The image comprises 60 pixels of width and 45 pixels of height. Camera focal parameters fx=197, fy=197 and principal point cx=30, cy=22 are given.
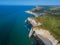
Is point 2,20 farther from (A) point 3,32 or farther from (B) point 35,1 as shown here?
(B) point 35,1

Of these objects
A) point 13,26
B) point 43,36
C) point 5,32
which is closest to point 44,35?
point 43,36

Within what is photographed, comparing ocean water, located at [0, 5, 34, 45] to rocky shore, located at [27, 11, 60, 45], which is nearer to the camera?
rocky shore, located at [27, 11, 60, 45]

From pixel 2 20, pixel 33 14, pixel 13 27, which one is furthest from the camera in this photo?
pixel 33 14

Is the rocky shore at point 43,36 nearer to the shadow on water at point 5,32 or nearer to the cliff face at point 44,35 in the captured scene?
the cliff face at point 44,35

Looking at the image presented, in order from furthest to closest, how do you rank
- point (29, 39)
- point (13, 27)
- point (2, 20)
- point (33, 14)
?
point (33, 14) < point (2, 20) < point (13, 27) < point (29, 39)

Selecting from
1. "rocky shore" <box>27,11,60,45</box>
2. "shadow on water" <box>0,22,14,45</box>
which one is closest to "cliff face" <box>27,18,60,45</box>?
"rocky shore" <box>27,11,60,45</box>

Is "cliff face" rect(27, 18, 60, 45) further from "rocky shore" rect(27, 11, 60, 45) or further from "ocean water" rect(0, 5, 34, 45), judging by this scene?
"ocean water" rect(0, 5, 34, 45)

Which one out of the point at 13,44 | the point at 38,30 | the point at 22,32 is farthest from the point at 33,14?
the point at 13,44

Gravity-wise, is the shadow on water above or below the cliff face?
below

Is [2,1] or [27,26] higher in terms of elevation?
[2,1]
